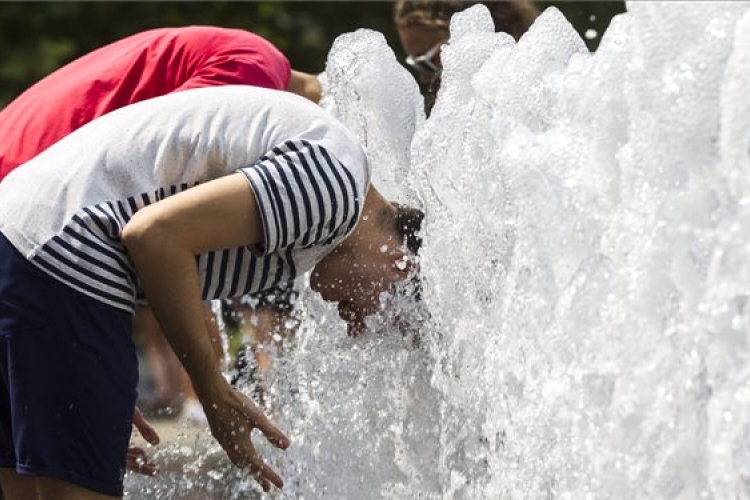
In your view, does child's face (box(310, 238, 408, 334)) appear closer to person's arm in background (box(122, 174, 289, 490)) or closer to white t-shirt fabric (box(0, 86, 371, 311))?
white t-shirt fabric (box(0, 86, 371, 311))

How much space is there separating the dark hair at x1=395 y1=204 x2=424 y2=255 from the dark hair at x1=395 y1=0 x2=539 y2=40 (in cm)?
131

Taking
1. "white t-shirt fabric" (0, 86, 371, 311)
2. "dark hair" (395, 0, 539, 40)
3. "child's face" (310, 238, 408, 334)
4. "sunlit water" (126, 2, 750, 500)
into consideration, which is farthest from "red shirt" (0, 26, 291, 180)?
"dark hair" (395, 0, 539, 40)

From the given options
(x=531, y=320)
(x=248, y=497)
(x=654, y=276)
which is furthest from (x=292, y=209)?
(x=248, y=497)

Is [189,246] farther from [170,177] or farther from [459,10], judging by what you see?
[459,10]

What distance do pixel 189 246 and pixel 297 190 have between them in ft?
0.68

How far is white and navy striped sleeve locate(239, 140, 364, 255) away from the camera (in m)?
2.81

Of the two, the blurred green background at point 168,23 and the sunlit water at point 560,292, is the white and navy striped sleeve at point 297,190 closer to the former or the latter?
the sunlit water at point 560,292

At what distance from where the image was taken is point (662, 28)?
256 centimetres

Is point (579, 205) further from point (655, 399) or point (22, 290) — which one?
point (22, 290)

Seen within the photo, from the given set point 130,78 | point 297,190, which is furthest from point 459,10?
point 297,190

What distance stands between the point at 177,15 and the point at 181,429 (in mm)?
6484

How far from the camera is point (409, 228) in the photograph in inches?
130

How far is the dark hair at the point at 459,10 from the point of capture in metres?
4.58

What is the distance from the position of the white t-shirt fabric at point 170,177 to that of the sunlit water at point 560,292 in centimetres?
33
